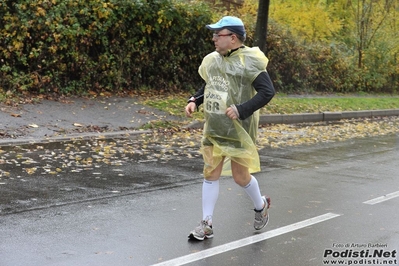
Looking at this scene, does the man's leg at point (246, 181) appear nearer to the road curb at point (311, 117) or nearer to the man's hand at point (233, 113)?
the man's hand at point (233, 113)

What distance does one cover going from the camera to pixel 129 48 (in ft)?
55.4

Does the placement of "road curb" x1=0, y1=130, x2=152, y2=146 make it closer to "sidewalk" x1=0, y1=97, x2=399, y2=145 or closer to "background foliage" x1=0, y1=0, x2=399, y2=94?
"sidewalk" x1=0, y1=97, x2=399, y2=145

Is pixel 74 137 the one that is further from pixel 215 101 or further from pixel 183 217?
pixel 215 101

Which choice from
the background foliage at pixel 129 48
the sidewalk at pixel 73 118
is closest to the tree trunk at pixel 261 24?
the background foliage at pixel 129 48

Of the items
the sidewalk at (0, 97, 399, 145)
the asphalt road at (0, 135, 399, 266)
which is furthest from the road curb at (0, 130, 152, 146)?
the asphalt road at (0, 135, 399, 266)

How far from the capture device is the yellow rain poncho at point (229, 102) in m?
5.78

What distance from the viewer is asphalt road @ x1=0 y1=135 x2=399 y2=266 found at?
5.38 m

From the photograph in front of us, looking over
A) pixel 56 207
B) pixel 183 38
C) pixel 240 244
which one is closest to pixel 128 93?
pixel 183 38

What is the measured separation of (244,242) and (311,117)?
516 inches

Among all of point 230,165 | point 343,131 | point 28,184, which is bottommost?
point 343,131

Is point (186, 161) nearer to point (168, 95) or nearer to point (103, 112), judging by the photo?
point (103, 112)

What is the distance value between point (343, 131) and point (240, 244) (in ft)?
35.7

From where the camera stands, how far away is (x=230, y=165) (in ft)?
20.2

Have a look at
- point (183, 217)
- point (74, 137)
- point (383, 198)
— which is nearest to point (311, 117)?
point (74, 137)
